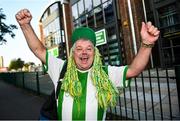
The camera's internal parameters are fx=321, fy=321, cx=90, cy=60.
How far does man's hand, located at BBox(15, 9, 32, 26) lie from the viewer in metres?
2.70

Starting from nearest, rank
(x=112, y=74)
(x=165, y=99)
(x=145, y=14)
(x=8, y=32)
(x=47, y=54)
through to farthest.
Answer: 1. (x=112, y=74)
2. (x=47, y=54)
3. (x=165, y=99)
4. (x=145, y=14)
5. (x=8, y=32)

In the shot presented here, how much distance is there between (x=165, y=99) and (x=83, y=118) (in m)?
5.19

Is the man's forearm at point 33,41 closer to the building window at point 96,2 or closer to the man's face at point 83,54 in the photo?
the man's face at point 83,54

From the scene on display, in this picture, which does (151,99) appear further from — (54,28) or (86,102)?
(54,28)

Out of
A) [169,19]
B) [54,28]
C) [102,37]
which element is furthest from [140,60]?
[54,28]

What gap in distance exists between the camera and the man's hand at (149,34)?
7.75 ft

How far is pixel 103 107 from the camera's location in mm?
2459

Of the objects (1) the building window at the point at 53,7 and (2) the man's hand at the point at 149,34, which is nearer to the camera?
(2) the man's hand at the point at 149,34

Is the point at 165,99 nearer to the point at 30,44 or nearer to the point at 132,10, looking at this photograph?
the point at 30,44

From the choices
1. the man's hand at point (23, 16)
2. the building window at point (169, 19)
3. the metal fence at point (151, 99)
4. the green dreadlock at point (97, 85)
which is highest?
the building window at point (169, 19)

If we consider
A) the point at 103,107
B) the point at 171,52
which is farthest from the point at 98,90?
the point at 171,52

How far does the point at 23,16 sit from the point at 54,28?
28.9 m

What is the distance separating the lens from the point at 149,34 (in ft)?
7.85

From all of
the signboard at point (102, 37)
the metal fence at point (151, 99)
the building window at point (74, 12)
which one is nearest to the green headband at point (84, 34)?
the metal fence at point (151, 99)
